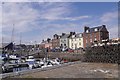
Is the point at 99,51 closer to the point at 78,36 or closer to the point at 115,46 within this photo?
the point at 115,46

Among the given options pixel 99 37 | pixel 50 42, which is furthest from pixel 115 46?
pixel 50 42

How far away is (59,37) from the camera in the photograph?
74.5m

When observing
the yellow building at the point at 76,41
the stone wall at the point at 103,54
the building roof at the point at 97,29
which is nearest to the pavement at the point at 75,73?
the stone wall at the point at 103,54

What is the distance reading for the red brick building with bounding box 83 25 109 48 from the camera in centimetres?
Result: 5404

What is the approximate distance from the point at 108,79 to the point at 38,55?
45.0 metres

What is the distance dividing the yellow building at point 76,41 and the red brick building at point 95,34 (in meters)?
3.78

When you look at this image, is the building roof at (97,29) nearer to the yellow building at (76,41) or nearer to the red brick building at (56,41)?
the yellow building at (76,41)

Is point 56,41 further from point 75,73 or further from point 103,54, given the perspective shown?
point 75,73

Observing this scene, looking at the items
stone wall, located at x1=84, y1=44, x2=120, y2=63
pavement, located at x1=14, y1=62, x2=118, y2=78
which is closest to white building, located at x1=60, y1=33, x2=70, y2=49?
stone wall, located at x1=84, y1=44, x2=120, y2=63

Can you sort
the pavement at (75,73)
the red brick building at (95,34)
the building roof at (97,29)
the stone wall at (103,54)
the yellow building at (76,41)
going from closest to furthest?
the pavement at (75,73), the stone wall at (103,54), the red brick building at (95,34), the building roof at (97,29), the yellow building at (76,41)

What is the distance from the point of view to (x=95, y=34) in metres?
55.2

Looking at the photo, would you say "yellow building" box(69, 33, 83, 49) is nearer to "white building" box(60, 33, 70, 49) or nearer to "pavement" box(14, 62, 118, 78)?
"white building" box(60, 33, 70, 49)

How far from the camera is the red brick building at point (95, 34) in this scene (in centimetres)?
5404

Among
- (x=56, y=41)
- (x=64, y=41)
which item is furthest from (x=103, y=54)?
(x=56, y=41)
